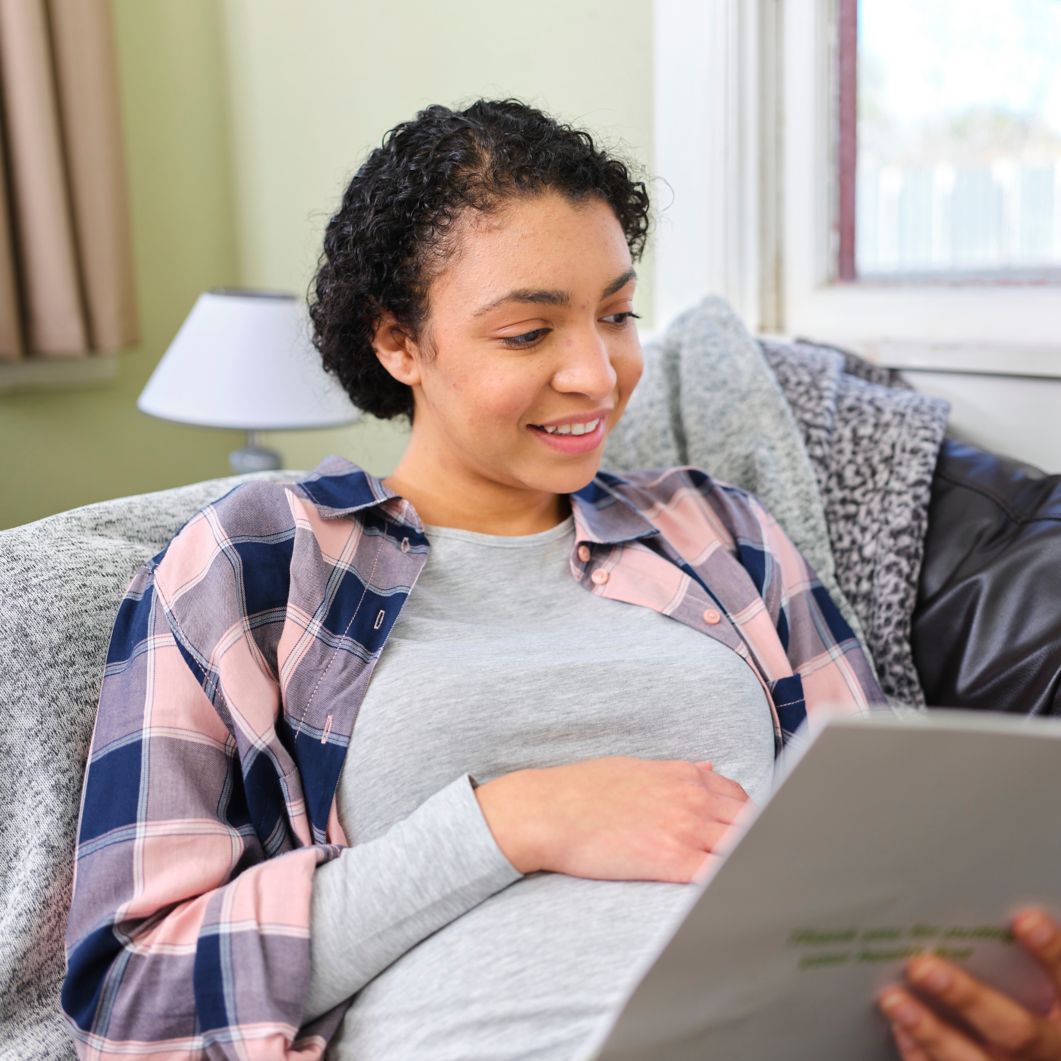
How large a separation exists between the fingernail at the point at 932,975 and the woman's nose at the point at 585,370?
591mm

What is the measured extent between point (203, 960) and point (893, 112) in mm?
1480

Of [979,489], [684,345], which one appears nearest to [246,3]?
[684,345]

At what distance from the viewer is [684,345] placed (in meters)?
1.55

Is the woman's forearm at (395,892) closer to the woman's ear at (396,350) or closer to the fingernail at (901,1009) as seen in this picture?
the fingernail at (901,1009)

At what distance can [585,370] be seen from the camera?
1.05 metres

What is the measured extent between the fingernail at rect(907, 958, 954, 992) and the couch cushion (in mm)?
653

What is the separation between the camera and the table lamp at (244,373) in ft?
6.10

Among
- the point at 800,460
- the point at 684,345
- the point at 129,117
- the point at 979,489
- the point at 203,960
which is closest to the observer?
the point at 203,960

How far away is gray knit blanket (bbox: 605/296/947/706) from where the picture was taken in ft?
4.25

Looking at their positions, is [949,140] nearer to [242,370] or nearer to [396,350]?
[396,350]

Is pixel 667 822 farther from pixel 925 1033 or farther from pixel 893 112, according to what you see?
pixel 893 112

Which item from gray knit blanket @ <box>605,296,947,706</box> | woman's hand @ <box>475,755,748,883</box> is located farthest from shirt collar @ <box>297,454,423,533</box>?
gray knit blanket @ <box>605,296,947,706</box>

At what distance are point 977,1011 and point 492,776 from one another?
46 cm

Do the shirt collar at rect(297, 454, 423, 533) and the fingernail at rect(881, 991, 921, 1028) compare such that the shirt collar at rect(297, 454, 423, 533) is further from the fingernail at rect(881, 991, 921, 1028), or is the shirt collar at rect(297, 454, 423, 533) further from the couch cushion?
the fingernail at rect(881, 991, 921, 1028)
